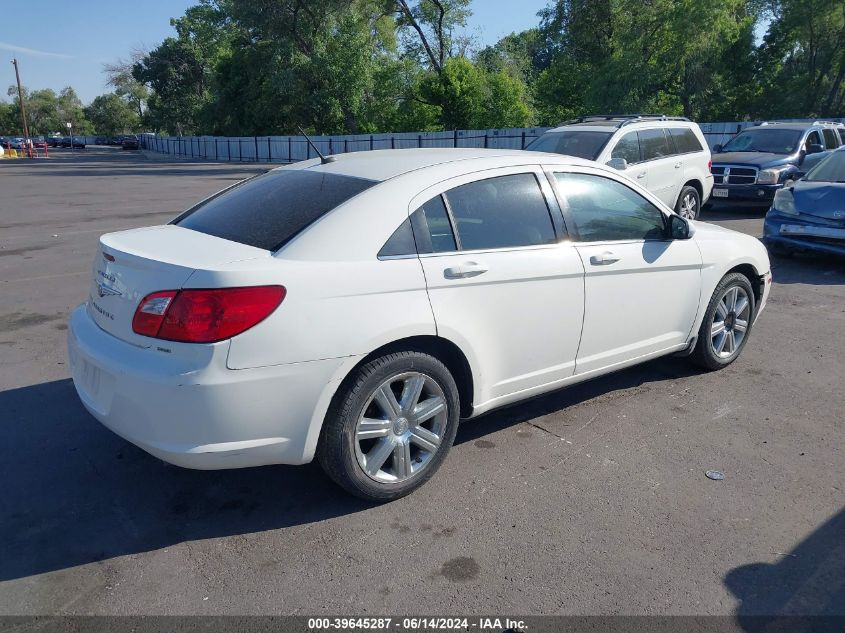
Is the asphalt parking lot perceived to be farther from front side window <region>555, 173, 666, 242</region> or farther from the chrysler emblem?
front side window <region>555, 173, 666, 242</region>

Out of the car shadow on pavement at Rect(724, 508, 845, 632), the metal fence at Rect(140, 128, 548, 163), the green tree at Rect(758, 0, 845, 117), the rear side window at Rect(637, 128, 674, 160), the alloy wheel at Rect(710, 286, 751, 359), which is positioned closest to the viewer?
the car shadow on pavement at Rect(724, 508, 845, 632)

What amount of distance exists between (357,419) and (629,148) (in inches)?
356

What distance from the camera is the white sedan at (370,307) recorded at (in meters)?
3.03

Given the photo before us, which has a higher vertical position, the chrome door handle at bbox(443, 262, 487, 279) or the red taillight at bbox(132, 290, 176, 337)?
the chrome door handle at bbox(443, 262, 487, 279)

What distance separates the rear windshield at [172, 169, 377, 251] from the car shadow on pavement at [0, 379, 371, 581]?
1.28 m

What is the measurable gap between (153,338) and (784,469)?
334cm

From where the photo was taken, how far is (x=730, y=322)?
213 inches

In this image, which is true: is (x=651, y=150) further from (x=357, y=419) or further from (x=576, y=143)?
(x=357, y=419)

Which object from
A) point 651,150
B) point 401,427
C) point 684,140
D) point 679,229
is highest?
point 684,140

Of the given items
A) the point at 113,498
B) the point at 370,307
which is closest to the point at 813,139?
the point at 370,307

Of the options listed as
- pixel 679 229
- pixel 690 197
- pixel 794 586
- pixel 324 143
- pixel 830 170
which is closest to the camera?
pixel 794 586

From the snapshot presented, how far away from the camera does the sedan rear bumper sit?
296cm

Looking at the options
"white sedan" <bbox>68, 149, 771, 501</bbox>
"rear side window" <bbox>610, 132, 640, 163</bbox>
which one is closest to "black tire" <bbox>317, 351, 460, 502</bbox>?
"white sedan" <bbox>68, 149, 771, 501</bbox>

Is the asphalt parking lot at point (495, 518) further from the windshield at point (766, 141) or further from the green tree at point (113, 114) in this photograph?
the green tree at point (113, 114)
